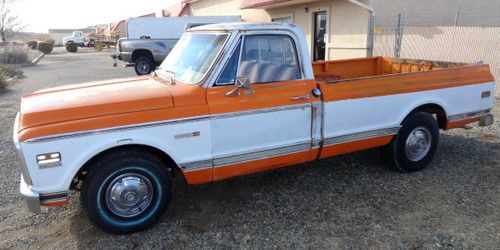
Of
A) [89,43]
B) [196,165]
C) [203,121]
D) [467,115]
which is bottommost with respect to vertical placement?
[196,165]

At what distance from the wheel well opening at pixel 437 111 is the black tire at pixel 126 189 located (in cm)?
326

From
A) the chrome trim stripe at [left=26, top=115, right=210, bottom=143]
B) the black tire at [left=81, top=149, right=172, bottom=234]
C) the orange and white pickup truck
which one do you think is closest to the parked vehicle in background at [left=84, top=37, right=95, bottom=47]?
the orange and white pickup truck

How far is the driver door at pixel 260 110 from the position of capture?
12.8ft

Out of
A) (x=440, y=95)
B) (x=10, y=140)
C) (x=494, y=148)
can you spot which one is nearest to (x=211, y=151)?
(x=440, y=95)

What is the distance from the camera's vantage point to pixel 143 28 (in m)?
16.9

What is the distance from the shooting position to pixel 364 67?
677cm

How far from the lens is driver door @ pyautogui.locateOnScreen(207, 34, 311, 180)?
389cm

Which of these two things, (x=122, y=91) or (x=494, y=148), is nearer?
(x=122, y=91)

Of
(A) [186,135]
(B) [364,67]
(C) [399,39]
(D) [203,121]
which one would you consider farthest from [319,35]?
(A) [186,135]

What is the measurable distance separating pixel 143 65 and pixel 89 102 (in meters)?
13.5

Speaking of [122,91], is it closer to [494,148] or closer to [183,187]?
[183,187]

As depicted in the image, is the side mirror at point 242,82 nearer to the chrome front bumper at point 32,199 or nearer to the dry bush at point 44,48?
the chrome front bumper at point 32,199

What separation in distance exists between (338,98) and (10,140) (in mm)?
6042

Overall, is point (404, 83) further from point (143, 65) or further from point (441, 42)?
point (143, 65)
